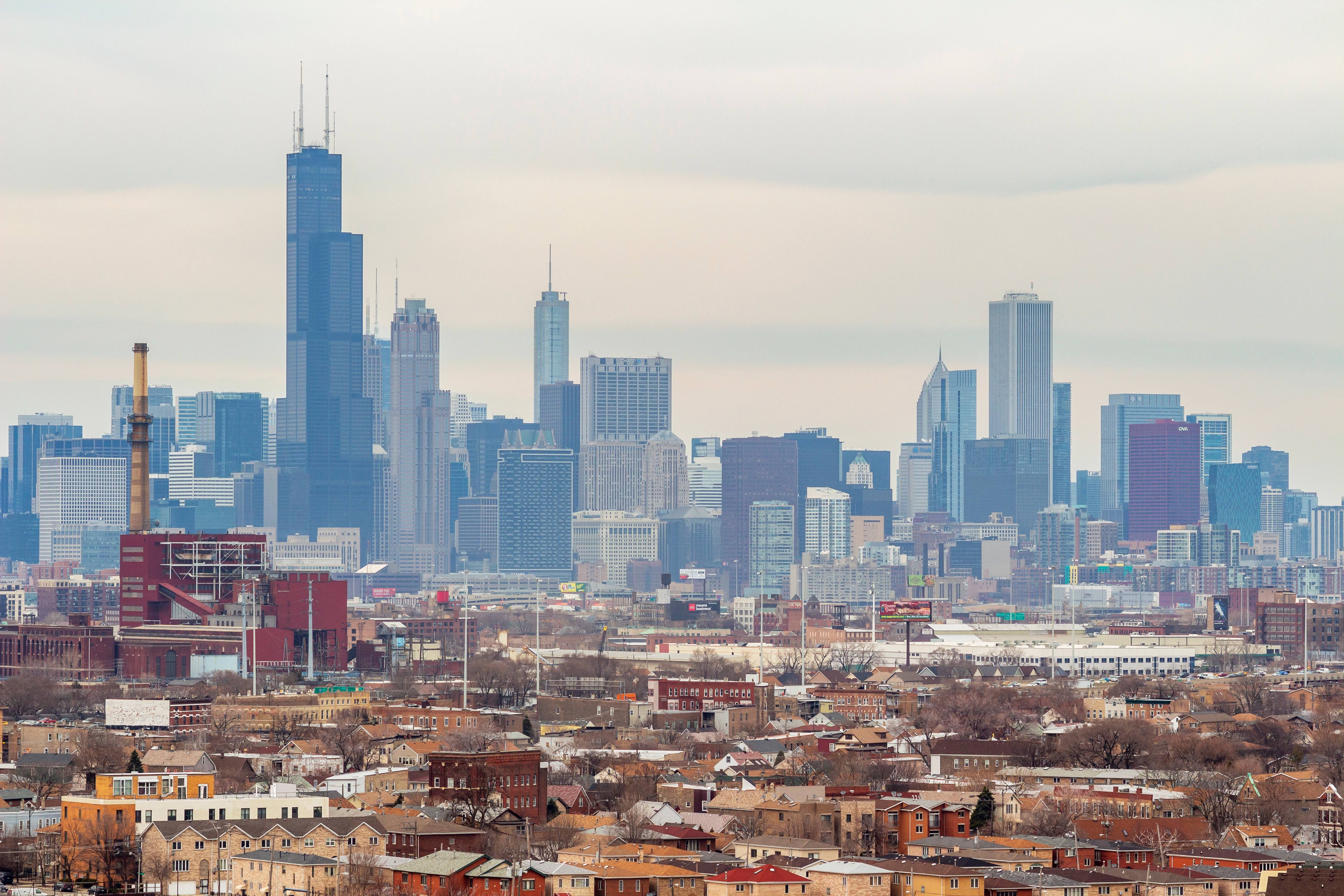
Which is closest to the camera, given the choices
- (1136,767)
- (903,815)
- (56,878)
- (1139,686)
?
(56,878)

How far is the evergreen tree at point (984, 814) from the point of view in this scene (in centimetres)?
9069

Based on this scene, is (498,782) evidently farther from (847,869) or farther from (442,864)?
(847,869)

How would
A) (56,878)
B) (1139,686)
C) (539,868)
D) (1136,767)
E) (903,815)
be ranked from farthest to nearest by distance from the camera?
(1139,686), (1136,767), (903,815), (56,878), (539,868)

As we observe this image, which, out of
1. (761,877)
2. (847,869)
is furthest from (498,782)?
(761,877)

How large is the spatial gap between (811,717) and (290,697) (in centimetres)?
2728

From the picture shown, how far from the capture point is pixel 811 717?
155 metres

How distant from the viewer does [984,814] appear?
9125cm

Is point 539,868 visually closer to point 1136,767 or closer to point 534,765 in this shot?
point 534,765

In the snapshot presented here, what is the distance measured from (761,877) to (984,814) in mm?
19436

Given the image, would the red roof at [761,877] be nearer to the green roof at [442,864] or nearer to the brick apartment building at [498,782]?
the green roof at [442,864]

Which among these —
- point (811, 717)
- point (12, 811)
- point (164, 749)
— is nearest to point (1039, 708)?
point (811, 717)

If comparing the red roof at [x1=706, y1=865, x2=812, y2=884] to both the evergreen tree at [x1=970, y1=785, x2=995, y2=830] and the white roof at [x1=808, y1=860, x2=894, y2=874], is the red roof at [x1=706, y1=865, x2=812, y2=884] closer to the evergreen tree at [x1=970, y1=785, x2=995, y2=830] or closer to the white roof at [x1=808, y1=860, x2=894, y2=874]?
the white roof at [x1=808, y1=860, x2=894, y2=874]

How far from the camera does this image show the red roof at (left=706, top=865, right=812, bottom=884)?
72750 millimetres

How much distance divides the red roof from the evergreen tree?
17419mm
